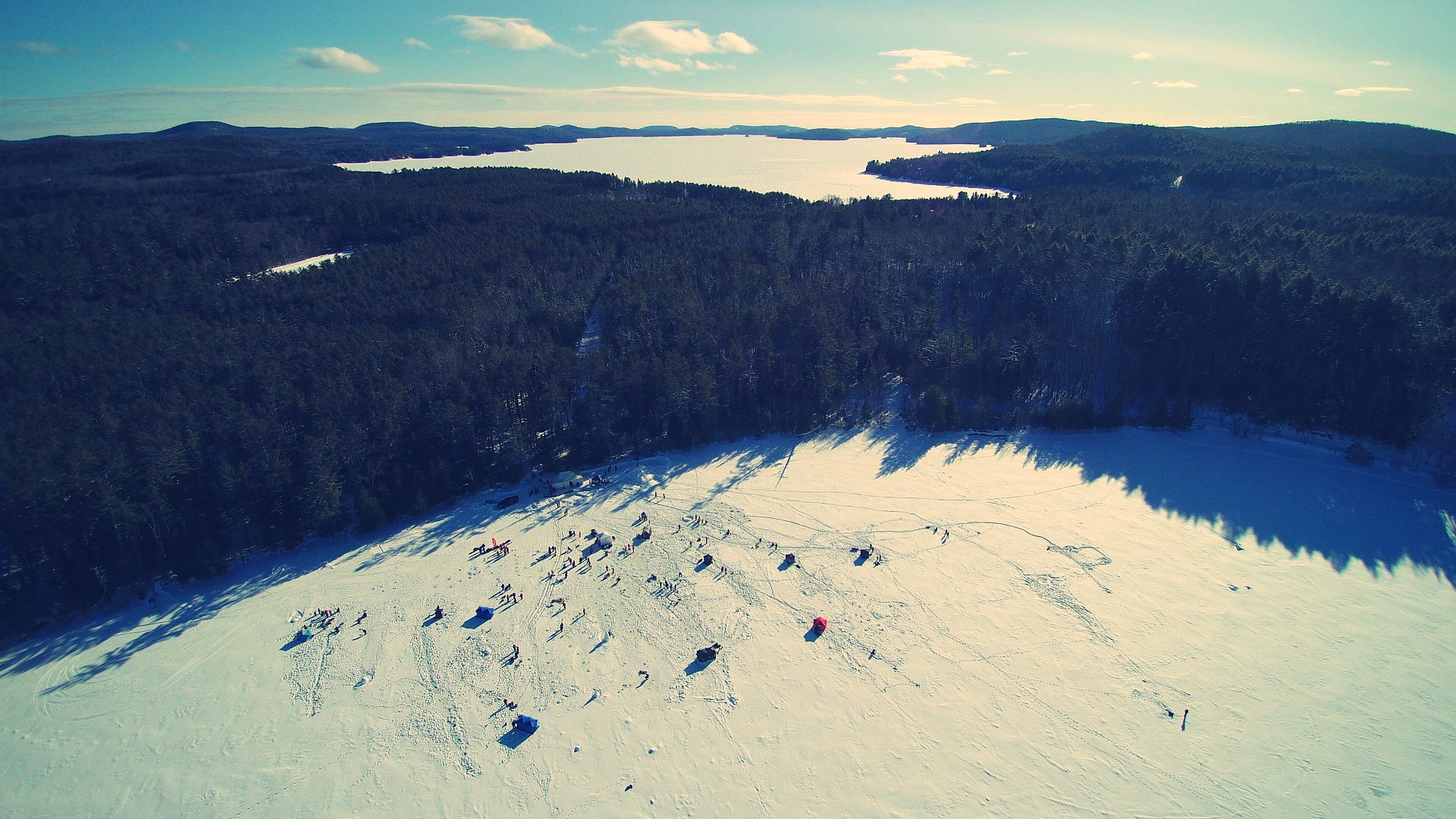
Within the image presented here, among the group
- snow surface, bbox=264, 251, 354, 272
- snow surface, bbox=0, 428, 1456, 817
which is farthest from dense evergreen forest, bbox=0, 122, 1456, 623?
snow surface, bbox=0, 428, 1456, 817

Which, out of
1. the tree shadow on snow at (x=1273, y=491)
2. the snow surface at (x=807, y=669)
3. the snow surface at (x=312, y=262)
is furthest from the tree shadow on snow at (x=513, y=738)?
the snow surface at (x=312, y=262)

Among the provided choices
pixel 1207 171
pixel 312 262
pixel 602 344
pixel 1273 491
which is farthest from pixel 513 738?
pixel 1207 171

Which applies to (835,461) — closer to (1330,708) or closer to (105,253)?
(1330,708)

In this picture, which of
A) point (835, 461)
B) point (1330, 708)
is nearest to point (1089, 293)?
point (835, 461)

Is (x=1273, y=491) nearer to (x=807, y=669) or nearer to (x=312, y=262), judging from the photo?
(x=807, y=669)

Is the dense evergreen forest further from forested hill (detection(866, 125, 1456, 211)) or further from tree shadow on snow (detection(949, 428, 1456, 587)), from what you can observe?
tree shadow on snow (detection(949, 428, 1456, 587))

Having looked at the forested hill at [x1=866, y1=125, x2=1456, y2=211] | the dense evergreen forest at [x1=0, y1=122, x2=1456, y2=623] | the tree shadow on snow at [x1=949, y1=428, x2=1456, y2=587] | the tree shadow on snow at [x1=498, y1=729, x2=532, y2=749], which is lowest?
the tree shadow on snow at [x1=498, y1=729, x2=532, y2=749]
